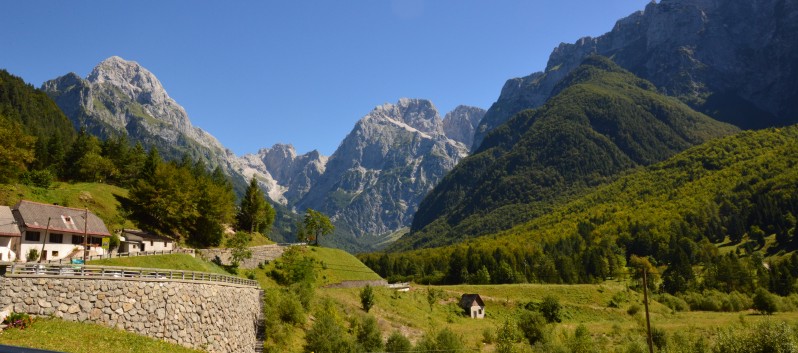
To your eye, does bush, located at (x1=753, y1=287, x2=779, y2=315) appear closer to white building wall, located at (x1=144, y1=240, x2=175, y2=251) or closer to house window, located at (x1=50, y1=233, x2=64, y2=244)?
white building wall, located at (x1=144, y1=240, x2=175, y2=251)

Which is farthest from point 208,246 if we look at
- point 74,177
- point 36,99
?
point 36,99

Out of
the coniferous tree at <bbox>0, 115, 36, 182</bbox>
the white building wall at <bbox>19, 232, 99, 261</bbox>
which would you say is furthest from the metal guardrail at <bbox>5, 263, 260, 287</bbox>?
the coniferous tree at <bbox>0, 115, 36, 182</bbox>

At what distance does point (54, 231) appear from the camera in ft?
204

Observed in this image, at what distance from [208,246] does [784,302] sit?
407 ft

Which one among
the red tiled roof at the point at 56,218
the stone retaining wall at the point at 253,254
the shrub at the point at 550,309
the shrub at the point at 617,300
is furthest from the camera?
the shrub at the point at 617,300

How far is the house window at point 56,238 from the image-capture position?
2446 inches

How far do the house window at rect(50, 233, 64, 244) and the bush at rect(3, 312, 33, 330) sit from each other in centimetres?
4071

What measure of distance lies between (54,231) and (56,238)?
49.7 inches

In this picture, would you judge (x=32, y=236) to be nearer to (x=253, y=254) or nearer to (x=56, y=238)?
(x=56, y=238)

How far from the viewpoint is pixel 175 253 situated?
7056cm

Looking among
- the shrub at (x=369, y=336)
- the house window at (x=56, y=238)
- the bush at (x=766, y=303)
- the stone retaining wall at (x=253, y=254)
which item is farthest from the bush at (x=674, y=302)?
the house window at (x=56, y=238)

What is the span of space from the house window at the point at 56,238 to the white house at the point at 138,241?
10.2 metres

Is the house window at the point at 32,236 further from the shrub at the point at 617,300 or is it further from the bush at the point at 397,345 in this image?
the shrub at the point at 617,300

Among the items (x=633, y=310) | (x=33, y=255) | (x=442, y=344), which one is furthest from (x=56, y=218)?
(x=633, y=310)
